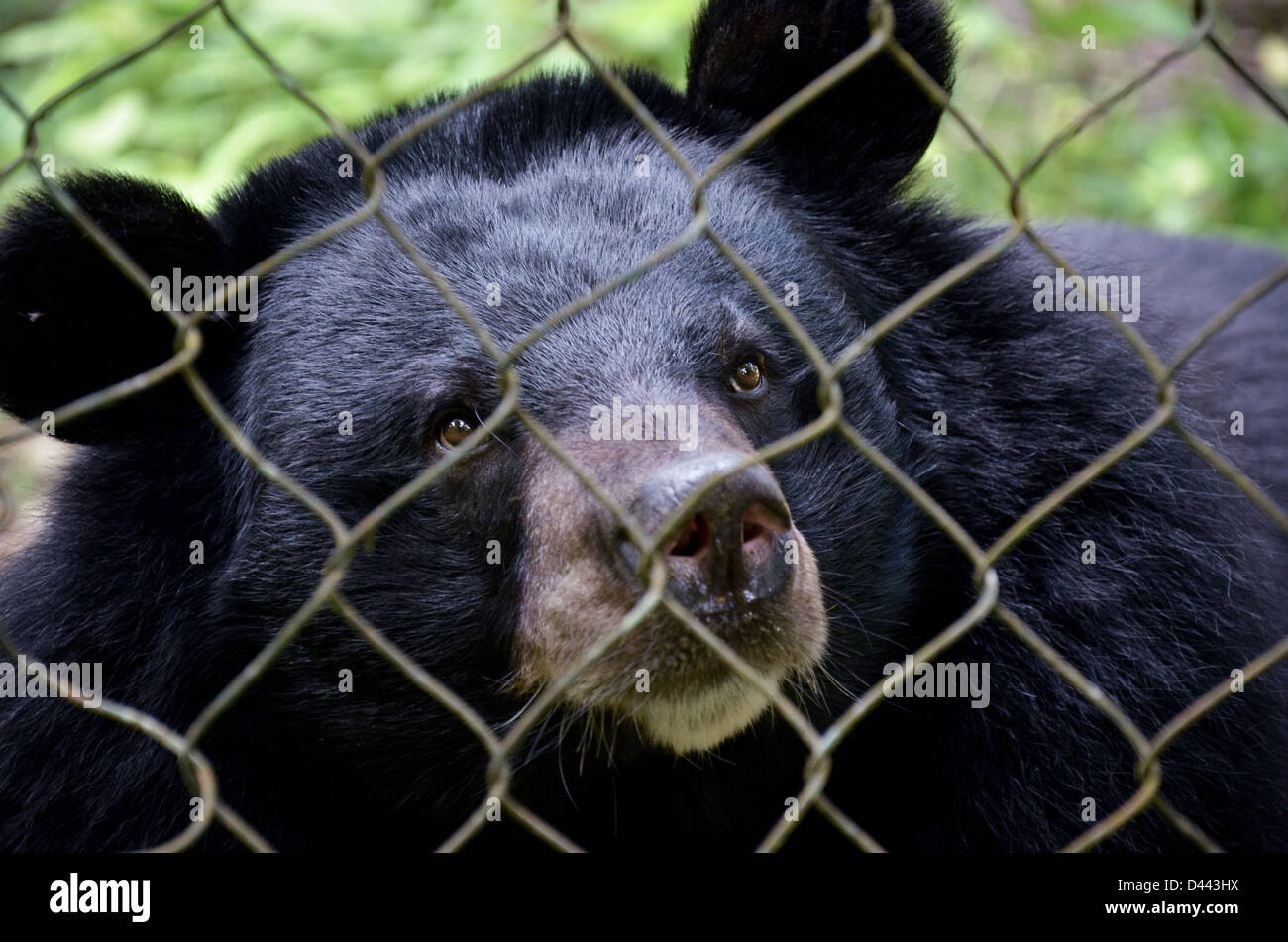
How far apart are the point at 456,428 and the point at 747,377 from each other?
722 millimetres

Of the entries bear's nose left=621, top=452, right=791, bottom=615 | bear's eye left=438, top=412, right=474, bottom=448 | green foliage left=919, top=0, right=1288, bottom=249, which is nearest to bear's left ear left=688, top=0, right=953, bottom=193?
bear's eye left=438, top=412, right=474, bottom=448

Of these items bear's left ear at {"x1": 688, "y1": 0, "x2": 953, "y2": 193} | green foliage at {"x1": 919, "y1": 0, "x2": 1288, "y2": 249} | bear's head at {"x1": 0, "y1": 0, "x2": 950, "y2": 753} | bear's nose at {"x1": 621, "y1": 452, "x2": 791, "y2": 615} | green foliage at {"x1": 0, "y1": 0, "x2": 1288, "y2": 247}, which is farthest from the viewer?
green foliage at {"x1": 919, "y1": 0, "x2": 1288, "y2": 249}

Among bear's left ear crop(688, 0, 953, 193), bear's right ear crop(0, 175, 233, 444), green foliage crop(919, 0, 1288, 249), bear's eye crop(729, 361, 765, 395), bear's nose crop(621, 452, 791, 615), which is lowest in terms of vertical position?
bear's nose crop(621, 452, 791, 615)

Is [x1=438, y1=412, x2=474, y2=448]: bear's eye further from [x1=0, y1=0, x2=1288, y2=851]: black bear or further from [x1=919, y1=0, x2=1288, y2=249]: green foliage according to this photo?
[x1=919, y1=0, x2=1288, y2=249]: green foliage

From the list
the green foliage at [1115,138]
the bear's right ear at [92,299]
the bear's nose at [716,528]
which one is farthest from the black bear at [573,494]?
the green foliage at [1115,138]

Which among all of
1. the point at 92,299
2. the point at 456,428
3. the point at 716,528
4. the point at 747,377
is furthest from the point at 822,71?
the point at 92,299

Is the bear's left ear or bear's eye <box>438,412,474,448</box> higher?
the bear's left ear

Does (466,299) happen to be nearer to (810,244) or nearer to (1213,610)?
(810,244)

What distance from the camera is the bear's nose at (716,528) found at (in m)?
2.56

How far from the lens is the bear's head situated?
295 centimetres

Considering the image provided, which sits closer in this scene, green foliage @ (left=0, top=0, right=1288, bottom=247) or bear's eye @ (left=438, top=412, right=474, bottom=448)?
bear's eye @ (left=438, top=412, right=474, bottom=448)

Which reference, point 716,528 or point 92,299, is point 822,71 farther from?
point 92,299
